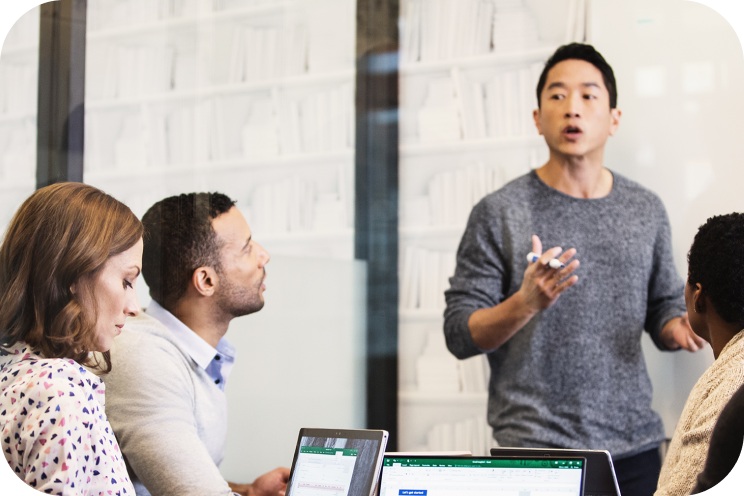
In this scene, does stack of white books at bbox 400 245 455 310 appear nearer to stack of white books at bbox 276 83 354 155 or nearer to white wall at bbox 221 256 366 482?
white wall at bbox 221 256 366 482

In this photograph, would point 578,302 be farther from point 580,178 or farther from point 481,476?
point 481,476

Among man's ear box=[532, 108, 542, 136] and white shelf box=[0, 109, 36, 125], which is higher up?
man's ear box=[532, 108, 542, 136]

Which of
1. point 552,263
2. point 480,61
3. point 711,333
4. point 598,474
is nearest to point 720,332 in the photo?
point 711,333

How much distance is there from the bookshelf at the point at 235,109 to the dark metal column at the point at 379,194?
0.25 ft

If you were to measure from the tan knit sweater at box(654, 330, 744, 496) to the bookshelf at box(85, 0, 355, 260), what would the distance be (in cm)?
155

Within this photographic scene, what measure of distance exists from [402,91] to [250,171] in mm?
1144

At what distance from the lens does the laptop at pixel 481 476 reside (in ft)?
5.36

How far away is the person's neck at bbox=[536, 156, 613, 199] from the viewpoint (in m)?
3.32

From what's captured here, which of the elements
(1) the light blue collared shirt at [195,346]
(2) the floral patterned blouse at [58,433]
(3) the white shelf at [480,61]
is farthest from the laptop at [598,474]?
(3) the white shelf at [480,61]

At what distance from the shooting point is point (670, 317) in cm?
317

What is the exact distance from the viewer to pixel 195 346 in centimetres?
251

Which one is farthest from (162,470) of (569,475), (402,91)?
(402,91)

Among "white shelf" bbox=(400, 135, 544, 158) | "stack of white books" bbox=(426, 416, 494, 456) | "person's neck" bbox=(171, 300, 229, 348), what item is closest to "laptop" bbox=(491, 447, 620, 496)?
"person's neck" bbox=(171, 300, 229, 348)

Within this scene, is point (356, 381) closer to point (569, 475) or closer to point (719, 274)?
point (719, 274)
